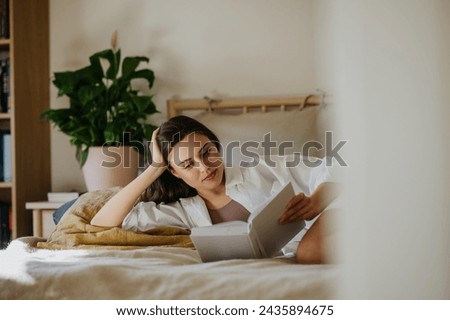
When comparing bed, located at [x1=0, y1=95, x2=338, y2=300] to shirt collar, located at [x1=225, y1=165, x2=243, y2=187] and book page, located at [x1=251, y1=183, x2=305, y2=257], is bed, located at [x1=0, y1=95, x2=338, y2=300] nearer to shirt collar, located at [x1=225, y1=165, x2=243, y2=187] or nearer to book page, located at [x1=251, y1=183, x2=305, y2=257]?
book page, located at [x1=251, y1=183, x2=305, y2=257]

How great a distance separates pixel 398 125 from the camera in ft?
0.85

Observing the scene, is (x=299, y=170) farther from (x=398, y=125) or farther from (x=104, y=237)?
(x=398, y=125)

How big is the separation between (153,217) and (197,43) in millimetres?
992

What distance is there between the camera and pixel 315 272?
26.8 inches

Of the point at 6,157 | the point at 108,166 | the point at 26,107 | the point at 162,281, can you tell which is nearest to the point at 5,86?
the point at 26,107

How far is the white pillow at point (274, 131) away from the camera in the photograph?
1.81 meters

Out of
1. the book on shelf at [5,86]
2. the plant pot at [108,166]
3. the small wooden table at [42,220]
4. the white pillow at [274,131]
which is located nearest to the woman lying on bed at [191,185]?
the white pillow at [274,131]

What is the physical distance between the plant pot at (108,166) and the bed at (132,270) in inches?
16.5

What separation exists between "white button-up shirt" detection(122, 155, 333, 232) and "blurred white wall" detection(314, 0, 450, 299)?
3.26 ft

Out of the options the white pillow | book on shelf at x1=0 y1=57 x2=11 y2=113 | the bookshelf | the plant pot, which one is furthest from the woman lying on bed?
book on shelf at x1=0 y1=57 x2=11 y2=113

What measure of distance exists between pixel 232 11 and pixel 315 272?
1546 millimetres

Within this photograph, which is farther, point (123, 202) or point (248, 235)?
point (123, 202)
